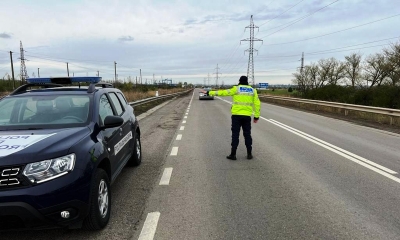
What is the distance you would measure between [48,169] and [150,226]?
135cm

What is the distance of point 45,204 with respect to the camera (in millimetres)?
2945

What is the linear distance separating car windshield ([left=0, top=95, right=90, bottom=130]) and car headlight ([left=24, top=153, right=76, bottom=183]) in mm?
922

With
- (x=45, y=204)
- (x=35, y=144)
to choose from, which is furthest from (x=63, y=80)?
(x=45, y=204)

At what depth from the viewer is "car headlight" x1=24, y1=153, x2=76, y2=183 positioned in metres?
2.94

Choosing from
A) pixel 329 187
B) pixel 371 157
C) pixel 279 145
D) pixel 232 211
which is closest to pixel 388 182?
pixel 329 187

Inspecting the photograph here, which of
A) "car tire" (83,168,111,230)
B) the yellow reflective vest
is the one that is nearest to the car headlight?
"car tire" (83,168,111,230)

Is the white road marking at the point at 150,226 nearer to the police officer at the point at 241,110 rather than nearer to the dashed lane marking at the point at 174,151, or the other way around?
the police officer at the point at 241,110

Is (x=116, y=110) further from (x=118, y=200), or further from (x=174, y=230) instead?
(x=174, y=230)

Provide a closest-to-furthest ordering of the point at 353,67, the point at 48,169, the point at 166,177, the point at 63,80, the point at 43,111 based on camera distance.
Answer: the point at 48,169
the point at 43,111
the point at 63,80
the point at 166,177
the point at 353,67

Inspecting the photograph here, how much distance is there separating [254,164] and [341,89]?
38332 mm

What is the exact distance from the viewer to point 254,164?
22.1ft

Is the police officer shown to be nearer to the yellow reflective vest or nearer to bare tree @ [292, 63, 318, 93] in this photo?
the yellow reflective vest

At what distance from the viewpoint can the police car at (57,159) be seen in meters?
2.90

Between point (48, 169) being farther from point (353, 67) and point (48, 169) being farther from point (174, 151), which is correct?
point (353, 67)
